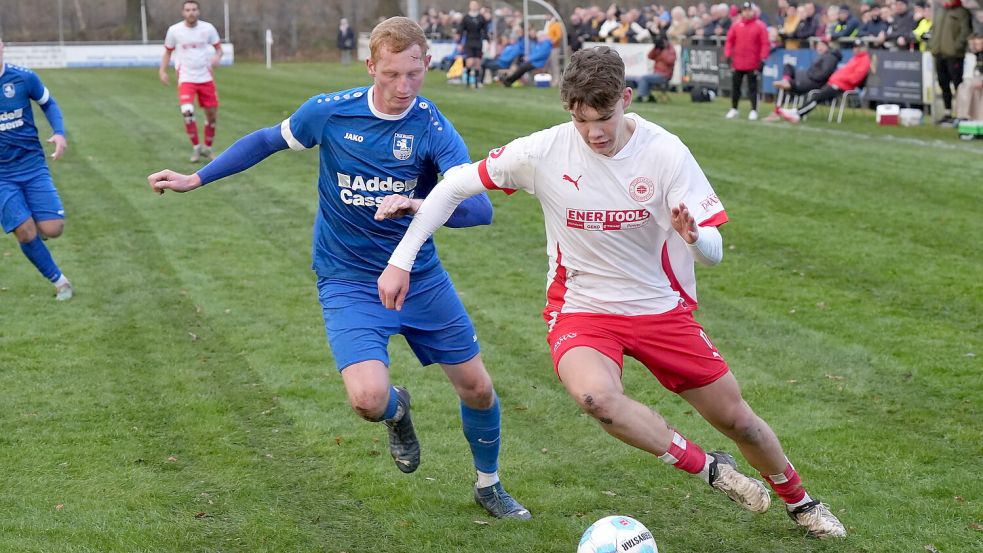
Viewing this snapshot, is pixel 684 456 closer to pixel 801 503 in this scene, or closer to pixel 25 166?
pixel 801 503

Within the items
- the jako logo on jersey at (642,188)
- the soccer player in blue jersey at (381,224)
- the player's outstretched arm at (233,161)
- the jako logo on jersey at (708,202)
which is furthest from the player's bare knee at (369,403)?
the jako logo on jersey at (708,202)

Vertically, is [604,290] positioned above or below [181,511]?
above

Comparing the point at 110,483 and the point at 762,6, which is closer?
the point at 110,483

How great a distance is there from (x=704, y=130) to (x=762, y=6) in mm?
19877

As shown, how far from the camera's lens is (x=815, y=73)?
69.8 ft

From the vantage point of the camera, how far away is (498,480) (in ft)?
19.2

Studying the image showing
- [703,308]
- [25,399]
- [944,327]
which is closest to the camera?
[25,399]

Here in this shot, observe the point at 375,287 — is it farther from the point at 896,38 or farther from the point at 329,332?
the point at 896,38

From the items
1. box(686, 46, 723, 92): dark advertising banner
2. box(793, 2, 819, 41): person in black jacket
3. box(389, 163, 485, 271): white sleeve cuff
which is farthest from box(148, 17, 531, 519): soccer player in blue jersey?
box(686, 46, 723, 92): dark advertising banner

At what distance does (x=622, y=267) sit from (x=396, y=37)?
1417mm

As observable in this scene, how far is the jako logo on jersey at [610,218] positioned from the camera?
494cm

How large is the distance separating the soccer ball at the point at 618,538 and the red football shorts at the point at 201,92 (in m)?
14.6

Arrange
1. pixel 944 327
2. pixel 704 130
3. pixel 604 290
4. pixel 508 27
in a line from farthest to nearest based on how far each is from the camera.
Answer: pixel 508 27 → pixel 704 130 → pixel 944 327 → pixel 604 290

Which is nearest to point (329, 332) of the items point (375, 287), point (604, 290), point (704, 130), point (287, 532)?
point (375, 287)
